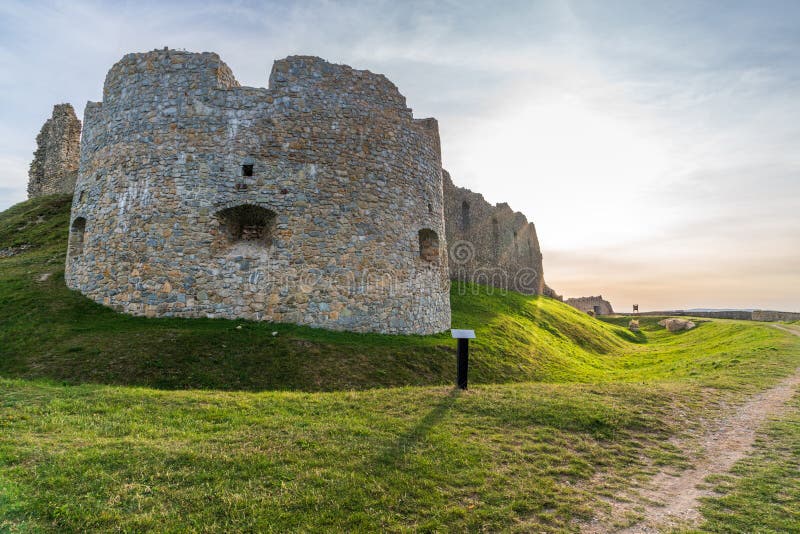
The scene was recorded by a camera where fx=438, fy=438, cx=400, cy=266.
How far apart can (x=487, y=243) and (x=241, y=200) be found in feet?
62.2

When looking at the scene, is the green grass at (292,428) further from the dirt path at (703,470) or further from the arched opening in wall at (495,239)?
the arched opening in wall at (495,239)

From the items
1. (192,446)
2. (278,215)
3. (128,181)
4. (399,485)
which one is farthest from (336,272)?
(399,485)

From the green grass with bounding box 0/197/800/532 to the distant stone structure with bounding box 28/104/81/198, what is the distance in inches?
499

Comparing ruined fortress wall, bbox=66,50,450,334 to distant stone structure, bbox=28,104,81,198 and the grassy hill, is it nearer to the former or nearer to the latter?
the grassy hill

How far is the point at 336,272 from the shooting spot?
11398 millimetres

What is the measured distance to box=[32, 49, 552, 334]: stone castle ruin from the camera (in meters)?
10.9

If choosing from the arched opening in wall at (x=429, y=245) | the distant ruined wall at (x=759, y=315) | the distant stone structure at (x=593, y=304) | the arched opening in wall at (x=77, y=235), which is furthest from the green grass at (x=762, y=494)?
the distant stone structure at (x=593, y=304)

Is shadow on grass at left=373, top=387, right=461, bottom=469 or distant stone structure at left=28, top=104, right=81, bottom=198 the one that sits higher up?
distant stone structure at left=28, top=104, right=81, bottom=198

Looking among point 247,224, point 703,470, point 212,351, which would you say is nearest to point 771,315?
point 703,470

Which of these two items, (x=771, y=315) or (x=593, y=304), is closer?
(x=771, y=315)

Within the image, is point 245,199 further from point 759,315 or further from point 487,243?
point 759,315

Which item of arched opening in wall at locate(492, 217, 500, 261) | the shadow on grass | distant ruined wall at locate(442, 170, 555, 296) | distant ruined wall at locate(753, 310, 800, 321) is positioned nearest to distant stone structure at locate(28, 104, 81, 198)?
distant ruined wall at locate(442, 170, 555, 296)

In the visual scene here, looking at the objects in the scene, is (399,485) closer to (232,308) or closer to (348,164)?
(232,308)

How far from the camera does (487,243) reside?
90.2 ft
